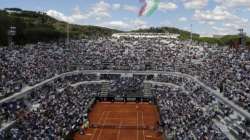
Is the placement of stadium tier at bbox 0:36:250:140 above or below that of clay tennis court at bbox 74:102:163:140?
above

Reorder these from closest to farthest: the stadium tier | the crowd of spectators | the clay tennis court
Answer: the crowd of spectators
the stadium tier
the clay tennis court

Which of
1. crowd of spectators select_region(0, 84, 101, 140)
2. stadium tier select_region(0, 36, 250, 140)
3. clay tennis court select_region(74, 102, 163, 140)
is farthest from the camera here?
clay tennis court select_region(74, 102, 163, 140)

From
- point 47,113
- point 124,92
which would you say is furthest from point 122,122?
point 124,92

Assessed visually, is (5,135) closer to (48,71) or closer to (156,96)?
(48,71)

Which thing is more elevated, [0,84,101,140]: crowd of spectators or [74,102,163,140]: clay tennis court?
[0,84,101,140]: crowd of spectators

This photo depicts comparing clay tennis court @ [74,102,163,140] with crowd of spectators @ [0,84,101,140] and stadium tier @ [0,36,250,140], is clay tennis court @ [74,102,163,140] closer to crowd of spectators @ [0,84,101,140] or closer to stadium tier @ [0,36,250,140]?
stadium tier @ [0,36,250,140]

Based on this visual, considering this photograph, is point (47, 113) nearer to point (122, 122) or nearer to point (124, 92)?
point (122, 122)

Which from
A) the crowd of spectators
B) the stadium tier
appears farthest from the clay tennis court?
the crowd of spectators

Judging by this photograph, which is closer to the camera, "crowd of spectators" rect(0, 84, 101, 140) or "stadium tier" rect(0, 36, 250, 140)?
"crowd of spectators" rect(0, 84, 101, 140)

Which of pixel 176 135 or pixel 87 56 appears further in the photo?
pixel 87 56

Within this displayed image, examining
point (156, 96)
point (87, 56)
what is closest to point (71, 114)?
point (156, 96)
